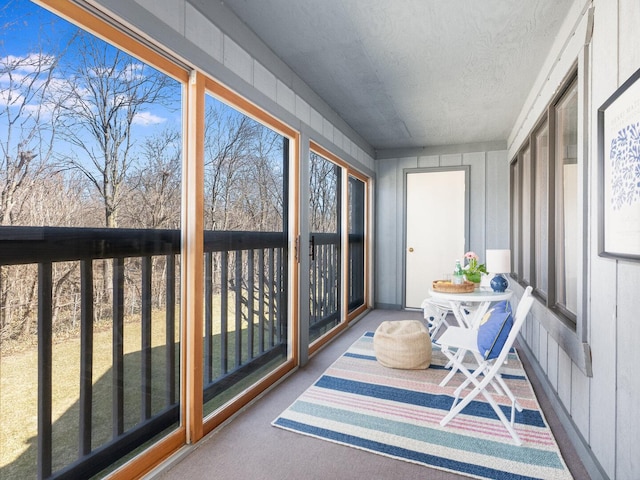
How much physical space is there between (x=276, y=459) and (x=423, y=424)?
968mm

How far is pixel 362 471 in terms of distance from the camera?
6.08ft

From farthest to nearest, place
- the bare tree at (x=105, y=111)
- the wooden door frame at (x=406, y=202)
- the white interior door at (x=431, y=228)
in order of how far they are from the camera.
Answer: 1. the white interior door at (x=431, y=228)
2. the wooden door frame at (x=406, y=202)
3. the bare tree at (x=105, y=111)

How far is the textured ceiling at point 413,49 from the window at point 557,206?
0.50 meters

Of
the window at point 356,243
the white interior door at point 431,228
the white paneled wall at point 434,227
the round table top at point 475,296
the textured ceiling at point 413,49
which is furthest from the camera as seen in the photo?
→ the white interior door at point 431,228

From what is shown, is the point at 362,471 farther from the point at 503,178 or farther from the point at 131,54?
the point at 503,178

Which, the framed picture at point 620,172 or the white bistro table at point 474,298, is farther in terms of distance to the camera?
the white bistro table at point 474,298

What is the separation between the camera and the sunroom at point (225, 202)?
1413mm

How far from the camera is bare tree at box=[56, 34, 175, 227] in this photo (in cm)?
152

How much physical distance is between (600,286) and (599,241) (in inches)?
8.7

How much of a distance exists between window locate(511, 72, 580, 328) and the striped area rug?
741 millimetres

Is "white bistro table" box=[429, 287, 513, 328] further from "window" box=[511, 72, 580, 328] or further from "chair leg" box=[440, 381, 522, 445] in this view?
"chair leg" box=[440, 381, 522, 445]

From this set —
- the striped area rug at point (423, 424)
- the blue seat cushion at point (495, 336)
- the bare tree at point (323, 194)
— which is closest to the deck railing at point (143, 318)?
the striped area rug at point (423, 424)

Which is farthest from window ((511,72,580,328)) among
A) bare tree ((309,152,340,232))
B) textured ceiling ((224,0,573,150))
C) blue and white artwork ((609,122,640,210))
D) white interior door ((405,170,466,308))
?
bare tree ((309,152,340,232))

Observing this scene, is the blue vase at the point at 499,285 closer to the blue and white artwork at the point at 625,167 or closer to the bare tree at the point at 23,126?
the blue and white artwork at the point at 625,167
